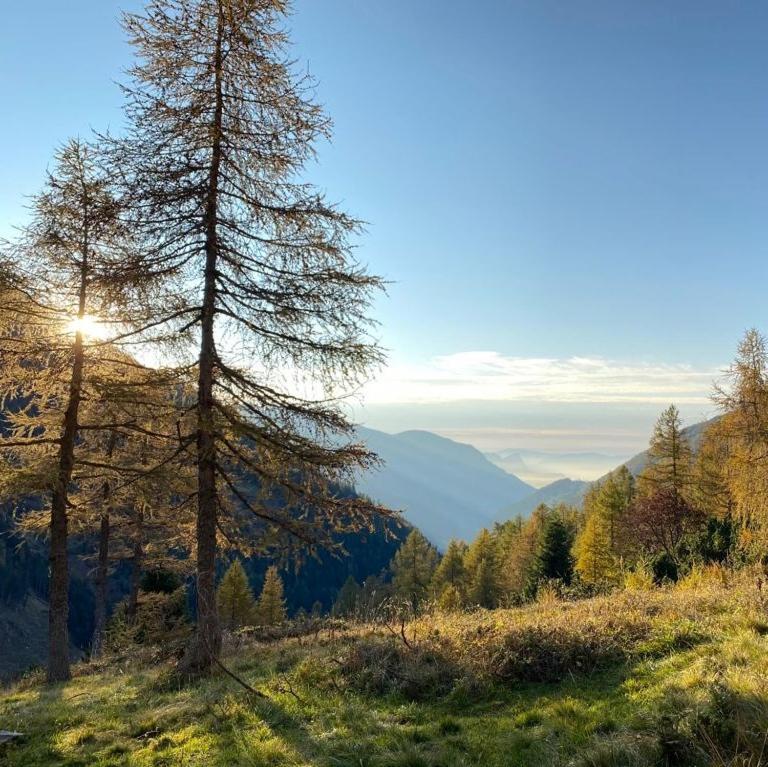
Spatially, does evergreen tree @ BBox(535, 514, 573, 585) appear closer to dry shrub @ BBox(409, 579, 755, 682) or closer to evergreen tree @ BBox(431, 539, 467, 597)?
evergreen tree @ BBox(431, 539, 467, 597)

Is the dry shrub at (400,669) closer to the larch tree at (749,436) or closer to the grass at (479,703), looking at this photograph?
the grass at (479,703)

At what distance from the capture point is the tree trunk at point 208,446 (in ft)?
31.3

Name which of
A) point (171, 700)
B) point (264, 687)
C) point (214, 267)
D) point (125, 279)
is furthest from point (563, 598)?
Answer: point (125, 279)

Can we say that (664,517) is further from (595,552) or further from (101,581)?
(101,581)

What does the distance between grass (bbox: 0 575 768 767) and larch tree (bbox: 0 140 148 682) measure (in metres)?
4.79

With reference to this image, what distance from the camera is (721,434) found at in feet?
65.3

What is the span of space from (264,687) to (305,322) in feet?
20.5

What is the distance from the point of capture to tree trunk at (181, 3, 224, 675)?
9555mm

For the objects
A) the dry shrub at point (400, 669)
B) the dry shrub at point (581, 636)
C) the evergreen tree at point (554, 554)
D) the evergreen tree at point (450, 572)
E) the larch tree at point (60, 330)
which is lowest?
the evergreen tree at point (450, 572)

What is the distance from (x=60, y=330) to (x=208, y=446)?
19.3 feet

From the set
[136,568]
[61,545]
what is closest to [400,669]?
[61,545]

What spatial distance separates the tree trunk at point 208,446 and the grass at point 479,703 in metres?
0.88

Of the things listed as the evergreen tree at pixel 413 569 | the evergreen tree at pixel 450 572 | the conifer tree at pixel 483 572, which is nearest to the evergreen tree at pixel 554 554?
the conifer tree at pixel 483 572

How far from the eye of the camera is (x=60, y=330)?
41.0 ft
